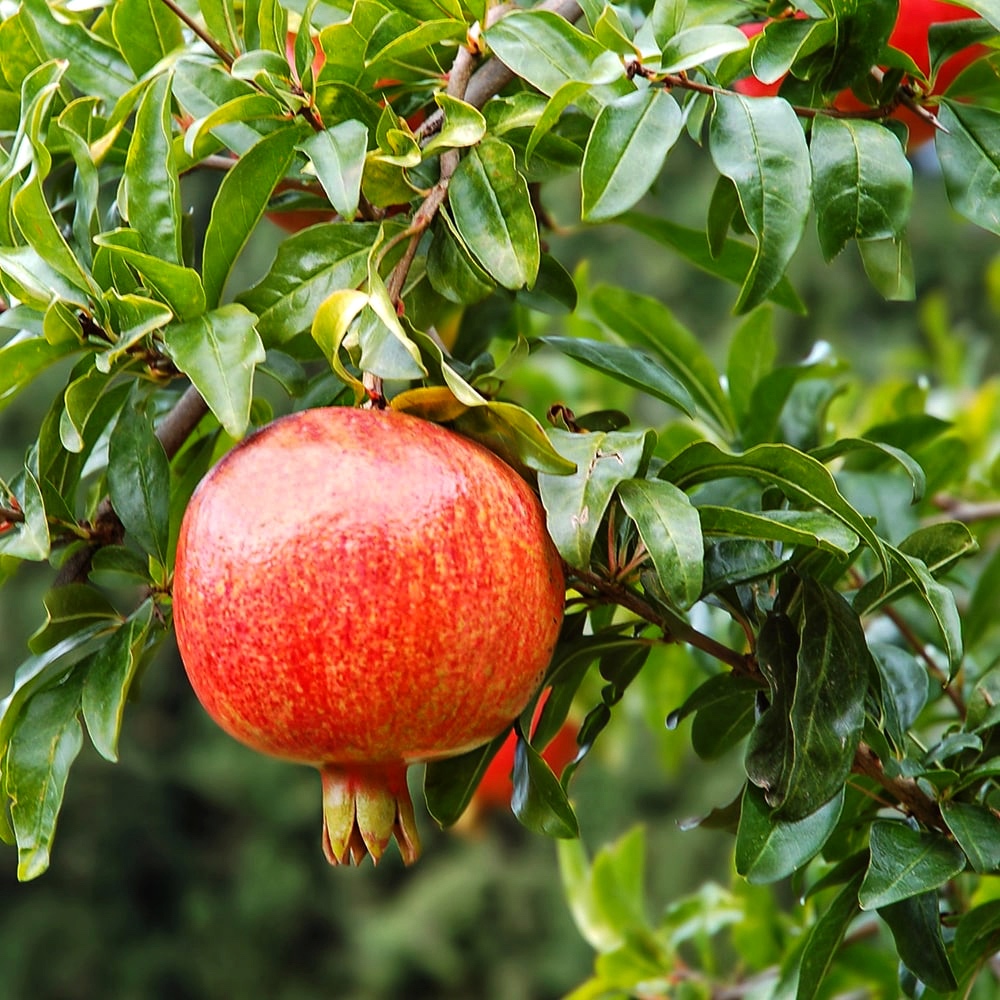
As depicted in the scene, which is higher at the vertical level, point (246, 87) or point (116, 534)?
point (246, 87)

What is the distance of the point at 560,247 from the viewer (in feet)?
16.3

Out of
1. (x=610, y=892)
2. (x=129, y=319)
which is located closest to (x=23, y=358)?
(x=129, y=319)

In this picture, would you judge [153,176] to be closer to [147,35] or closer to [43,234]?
[43,234]

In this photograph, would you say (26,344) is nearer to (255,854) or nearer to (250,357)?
(250,357)

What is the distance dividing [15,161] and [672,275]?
15.8 feet

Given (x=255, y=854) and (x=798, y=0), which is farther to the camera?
(x=255, y=854)

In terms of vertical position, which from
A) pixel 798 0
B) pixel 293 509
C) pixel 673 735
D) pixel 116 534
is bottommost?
pixel 673 735

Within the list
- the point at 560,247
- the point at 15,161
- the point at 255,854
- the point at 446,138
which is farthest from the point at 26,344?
the point at 255,854

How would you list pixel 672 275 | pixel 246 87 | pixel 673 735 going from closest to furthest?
pixel 246 87 < pixel 673 735 < pixel 672 275

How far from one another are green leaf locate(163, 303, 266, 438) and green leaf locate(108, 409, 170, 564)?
3.2 inches

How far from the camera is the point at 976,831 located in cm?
66

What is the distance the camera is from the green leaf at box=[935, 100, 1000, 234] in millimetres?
648

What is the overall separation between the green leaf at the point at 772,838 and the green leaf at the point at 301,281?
30 cm

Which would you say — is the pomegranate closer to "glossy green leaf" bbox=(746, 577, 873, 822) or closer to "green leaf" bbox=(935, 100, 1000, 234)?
"glossy green leaf" bbox=(746, 577, 873, 822)
